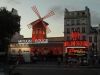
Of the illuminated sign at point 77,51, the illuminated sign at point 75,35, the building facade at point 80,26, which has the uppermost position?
the building facade at point 80,26

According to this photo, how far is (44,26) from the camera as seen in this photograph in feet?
393

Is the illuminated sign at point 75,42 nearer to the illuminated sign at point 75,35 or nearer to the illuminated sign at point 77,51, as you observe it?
the illuminated sign at point 75,35

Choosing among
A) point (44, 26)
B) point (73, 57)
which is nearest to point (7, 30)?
point (73, 57)

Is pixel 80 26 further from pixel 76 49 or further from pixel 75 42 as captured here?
pixel 76 49

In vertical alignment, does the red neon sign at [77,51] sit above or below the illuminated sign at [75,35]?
below

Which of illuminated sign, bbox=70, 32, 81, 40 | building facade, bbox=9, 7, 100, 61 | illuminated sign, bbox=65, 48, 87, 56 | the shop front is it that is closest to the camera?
the shop front

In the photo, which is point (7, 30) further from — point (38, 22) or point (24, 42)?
point (24, 42)

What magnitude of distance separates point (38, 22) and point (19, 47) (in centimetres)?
1620

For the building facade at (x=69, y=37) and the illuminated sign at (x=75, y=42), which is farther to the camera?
Result: the building facade at (x=69, y=37)

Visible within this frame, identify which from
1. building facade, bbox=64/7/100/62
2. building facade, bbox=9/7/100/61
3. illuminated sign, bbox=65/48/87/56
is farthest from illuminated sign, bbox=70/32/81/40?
building facade, bbox=64/7/100/62

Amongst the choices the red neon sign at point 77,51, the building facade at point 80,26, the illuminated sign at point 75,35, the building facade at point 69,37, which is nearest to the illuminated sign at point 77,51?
the red neon sign at point 77,51

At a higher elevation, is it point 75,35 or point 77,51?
point 75,35

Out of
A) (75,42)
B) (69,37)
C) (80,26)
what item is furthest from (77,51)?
(80,26)

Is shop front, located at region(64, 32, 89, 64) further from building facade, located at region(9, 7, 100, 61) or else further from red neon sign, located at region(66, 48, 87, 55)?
building facade, located at region(9, 7, 100, 61)
